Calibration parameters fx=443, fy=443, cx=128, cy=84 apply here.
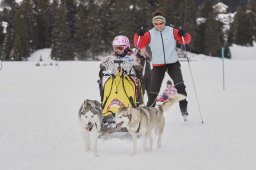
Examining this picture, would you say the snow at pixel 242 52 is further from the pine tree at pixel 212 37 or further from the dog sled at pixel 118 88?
the dog sled at pixel 118 88

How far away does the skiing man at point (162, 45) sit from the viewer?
297 inches

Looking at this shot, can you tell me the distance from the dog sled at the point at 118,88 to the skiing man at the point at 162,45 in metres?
1.21

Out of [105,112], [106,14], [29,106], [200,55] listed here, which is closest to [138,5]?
[106,14]

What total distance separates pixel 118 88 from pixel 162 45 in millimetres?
1711

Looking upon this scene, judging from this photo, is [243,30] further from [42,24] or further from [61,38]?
[42,24]

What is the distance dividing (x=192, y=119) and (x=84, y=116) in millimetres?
3733

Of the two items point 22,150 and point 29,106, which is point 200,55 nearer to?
point 29,106

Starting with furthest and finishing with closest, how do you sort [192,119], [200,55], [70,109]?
[200,55] < [70,109] < [192,119]

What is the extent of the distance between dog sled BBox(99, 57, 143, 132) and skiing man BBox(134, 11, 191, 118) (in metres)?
1.21

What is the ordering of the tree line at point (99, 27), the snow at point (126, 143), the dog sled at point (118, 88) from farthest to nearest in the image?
the tree line at point (99, 27)
the dog sled at point (118, 88)
the snow at point (126, 143)

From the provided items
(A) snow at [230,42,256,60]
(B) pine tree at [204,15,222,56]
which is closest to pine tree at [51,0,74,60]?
(B) pine tree at [204,15,222,56]

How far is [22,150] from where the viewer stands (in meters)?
5.80

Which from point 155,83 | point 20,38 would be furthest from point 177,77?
point 20,38

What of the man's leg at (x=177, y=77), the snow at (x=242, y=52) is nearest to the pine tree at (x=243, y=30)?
the snow at (x=242, y=52)
